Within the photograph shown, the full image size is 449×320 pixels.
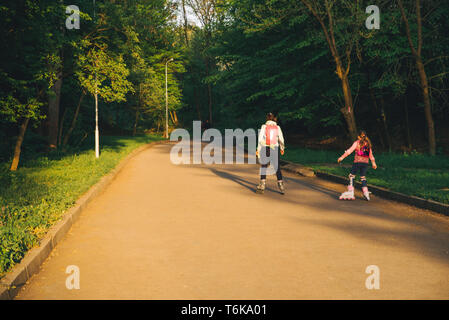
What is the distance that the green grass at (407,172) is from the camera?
1045cm

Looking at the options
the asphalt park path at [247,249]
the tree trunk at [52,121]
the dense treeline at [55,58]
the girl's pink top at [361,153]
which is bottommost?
the asphalt park path at [247,249]

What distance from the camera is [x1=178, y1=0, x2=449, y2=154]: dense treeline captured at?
19625 millimetres

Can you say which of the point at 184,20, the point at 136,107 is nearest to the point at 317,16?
the point at 136,107

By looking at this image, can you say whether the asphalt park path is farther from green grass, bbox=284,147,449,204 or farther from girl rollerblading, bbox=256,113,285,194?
green grass, bbox=284,147,449,204

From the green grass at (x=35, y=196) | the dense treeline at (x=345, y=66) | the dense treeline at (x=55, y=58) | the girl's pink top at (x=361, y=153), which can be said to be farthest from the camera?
the dense treeline at (x=345, y=66)

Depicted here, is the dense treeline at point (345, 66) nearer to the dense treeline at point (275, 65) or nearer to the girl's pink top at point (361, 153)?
the dense treeline at point (275, 65)

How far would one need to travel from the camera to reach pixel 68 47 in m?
17.2

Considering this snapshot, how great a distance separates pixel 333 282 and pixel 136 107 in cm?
4097

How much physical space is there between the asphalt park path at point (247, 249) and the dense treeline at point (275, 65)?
6.78 metres

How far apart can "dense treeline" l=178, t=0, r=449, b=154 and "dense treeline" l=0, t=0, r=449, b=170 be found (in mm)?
70

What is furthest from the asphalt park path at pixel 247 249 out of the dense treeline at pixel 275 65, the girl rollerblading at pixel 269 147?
the dense treeline at pixel 275 65

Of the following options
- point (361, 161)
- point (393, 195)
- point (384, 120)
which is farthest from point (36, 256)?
point (384, 120)

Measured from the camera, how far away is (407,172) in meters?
14.1

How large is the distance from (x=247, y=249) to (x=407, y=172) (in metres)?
9.76
